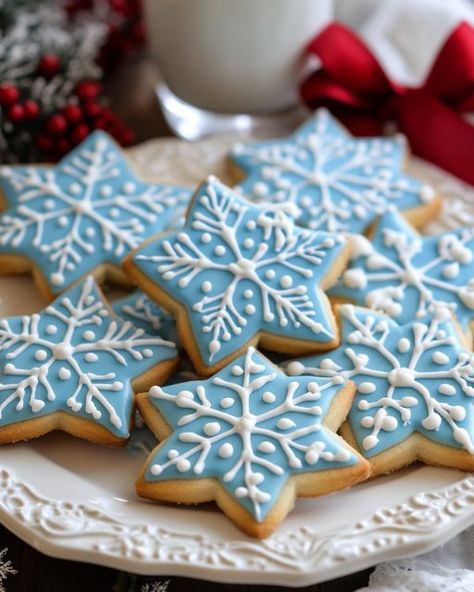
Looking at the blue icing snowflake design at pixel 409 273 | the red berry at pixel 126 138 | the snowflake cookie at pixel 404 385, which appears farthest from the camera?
the red berry at pixel 126 138

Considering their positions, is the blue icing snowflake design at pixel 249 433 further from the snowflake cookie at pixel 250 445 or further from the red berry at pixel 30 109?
the red berry at pixel 30 109

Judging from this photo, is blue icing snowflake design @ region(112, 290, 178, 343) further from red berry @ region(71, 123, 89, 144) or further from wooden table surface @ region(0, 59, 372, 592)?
red berry @ region(71, 123, 89, 144)

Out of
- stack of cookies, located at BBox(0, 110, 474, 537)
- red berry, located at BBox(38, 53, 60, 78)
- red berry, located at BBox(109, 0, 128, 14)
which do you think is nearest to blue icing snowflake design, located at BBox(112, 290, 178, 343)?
stack of cookies, located at BBox(0, 110, 474, 537)

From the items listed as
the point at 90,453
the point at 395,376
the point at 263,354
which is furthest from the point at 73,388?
the point at 395,376

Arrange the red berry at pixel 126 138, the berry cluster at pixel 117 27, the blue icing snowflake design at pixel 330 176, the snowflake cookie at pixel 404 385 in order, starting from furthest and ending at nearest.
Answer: the berry cluster at pixel 117 27
the red berry at pixel 126 138
the blue icing snowflake design at pixel 330 176
the snowflake cookie at pixel 404 385

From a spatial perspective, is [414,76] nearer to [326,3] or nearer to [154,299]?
[326,3]

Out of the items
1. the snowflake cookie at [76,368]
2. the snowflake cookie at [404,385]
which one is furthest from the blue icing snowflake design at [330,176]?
the snowflake cookie at [76,368]

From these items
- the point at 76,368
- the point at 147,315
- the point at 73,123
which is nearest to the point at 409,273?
the point at 147,315
